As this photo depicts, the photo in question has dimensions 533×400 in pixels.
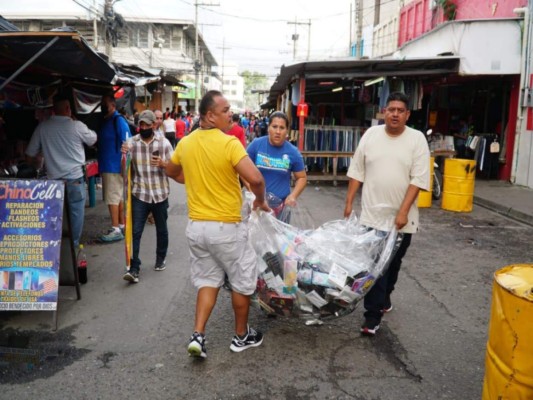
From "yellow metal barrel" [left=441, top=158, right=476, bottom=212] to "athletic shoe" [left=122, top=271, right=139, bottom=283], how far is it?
22.1ft

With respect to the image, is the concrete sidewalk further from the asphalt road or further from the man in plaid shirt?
the man in plaid shirt

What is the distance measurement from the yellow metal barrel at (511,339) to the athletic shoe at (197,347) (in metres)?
1.88

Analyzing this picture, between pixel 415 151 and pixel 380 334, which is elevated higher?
pixel 415 151

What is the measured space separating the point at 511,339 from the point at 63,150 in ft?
16.2

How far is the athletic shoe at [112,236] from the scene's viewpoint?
691 centimetres

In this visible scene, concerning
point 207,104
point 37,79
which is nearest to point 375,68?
point 37,79

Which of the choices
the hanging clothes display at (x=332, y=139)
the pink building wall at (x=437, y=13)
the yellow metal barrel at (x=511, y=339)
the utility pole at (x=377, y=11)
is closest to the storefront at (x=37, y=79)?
the yellow metal barrel at (x=511, y=339)

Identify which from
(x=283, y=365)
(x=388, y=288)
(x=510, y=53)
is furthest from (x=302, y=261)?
(x=510, y=53)

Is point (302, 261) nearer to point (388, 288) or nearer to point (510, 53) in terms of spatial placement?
point (388, 288)

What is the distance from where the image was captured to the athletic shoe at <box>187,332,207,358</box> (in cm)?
344

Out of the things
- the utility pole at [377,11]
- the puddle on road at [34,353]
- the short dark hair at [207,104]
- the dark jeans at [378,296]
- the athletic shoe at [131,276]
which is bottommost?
the puddle on road at [34,353]

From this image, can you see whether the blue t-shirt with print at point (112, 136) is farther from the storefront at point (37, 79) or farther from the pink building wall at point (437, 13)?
the pink building wall at point (437, 13)

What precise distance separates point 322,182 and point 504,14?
6.71 metres

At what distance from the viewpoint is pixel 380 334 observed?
13.3 feet
